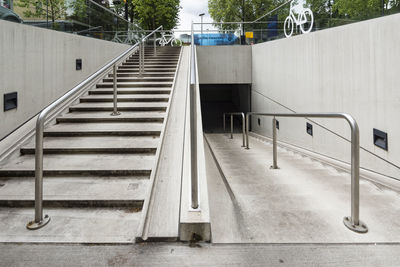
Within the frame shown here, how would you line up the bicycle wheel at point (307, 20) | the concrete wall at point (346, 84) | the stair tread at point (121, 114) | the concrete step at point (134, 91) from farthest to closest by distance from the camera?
1. the bicycle wheel at point (307, 20)
2. the concrete step at point (134, 91)
3. the stair tread at point (121, 114)
4. the concrete wall at point (346, 84)

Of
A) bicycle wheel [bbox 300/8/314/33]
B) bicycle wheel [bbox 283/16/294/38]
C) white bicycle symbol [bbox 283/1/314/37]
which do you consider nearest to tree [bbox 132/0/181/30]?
bicycle wheel [bbox 283/16/294/38]

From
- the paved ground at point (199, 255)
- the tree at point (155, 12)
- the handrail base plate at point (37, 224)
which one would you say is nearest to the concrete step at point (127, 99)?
the handrail base plate at point (37, 224)

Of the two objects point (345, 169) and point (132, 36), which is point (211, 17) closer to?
point (132, 36)

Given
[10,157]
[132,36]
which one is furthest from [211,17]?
[10,157]

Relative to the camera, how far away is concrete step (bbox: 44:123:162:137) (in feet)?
12.2

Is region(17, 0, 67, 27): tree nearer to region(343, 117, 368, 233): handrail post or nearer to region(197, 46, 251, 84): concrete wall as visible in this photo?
region(343, 117, 368, 233): handrail post

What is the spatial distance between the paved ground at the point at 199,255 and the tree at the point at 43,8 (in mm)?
→ 4143

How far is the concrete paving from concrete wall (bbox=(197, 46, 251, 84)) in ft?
30.4

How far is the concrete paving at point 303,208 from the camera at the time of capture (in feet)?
6.36

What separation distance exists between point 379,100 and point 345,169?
3.75 feet

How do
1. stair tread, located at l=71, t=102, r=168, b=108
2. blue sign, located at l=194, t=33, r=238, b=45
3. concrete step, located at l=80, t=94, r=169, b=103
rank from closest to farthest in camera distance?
stair tread, located at l=71, t=102, r=168, b=108, concrete step, located at l=80, t=94, r=169, b=103, blue sign, located at l=194, t=33, r=238, b=45

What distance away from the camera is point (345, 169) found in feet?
13.1

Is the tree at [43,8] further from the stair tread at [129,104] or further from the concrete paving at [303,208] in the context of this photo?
the concrete paving at [303,208]

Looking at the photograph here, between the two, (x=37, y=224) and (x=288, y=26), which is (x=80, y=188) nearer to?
(x=37, y=224)
